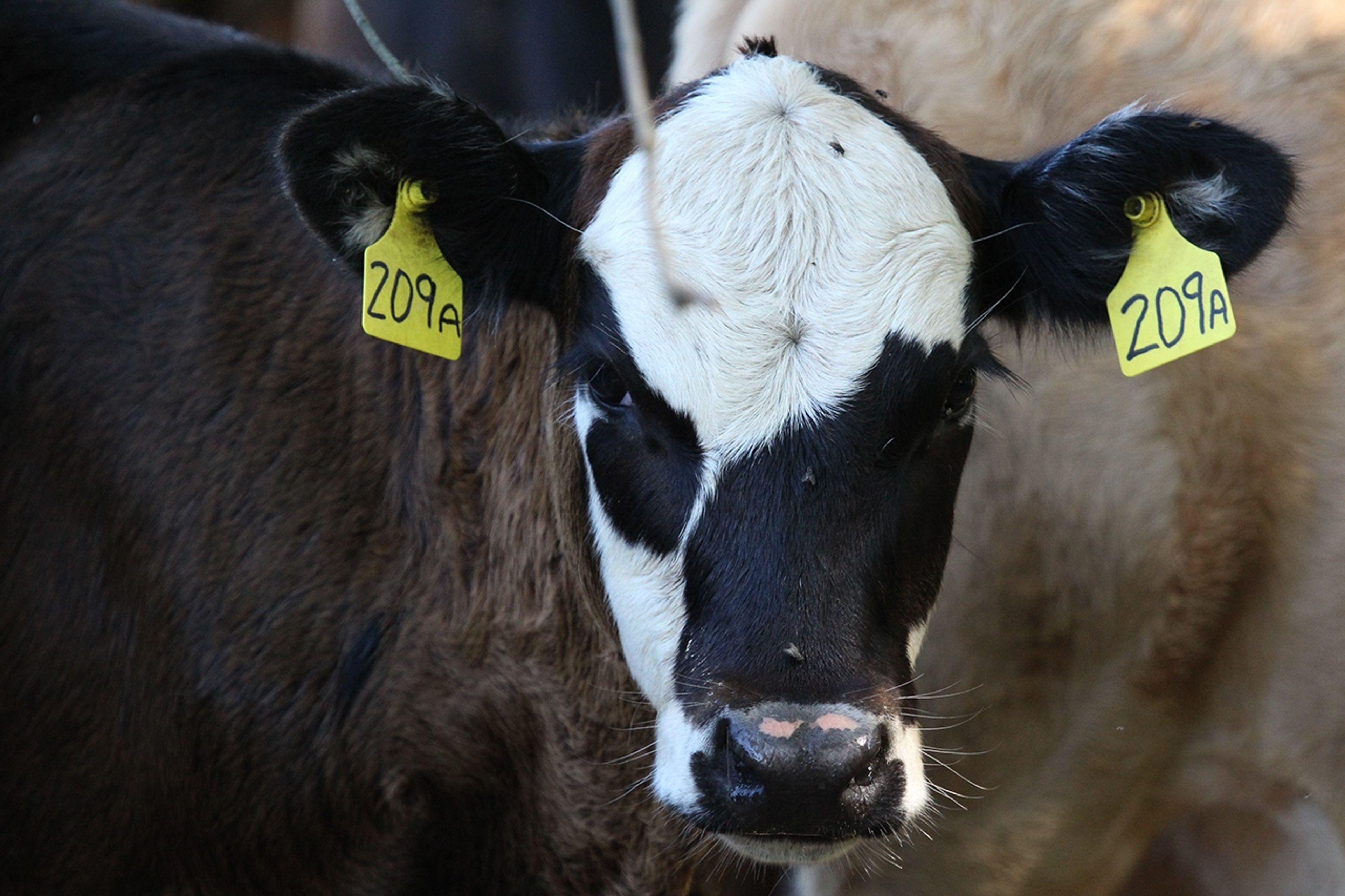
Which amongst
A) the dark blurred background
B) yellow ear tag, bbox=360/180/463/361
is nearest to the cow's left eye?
yellow ear tag, bbox=360/180/463/361

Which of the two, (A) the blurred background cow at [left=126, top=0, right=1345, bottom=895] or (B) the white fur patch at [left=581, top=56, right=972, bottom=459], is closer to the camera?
(B) the white fur patch at [left=581, top=56, right=972, bottom=459]

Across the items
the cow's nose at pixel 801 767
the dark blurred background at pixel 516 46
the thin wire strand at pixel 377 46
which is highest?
the dark blurred background at pixel 516 46

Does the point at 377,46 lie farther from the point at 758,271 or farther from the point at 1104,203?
the point at 1104,203

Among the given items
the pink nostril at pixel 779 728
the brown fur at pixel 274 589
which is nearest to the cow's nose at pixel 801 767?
the pink nostril at pixel 779 728

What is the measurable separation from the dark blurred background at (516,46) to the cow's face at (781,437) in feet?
11.3

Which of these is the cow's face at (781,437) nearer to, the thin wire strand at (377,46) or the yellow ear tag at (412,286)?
the yellow ear tag at (412,286)

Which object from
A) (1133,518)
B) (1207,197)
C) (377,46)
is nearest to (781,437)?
(1207,197)

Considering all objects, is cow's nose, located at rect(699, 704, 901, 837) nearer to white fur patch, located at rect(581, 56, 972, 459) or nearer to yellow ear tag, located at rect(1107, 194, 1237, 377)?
white fur patch, located at rect(581, 56, 972, 459)

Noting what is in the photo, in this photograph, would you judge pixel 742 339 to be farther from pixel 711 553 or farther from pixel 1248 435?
pixel 1248 435

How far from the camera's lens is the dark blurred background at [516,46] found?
5.72 meters

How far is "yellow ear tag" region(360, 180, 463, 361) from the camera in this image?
240cm

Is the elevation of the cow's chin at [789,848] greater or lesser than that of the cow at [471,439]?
lesser

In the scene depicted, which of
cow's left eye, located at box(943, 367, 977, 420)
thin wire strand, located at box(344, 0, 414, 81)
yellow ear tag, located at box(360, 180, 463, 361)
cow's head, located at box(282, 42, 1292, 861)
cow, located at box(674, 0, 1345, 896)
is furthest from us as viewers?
cow, located at box(674, 0, 1345, 896)

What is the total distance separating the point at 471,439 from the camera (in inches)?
112
